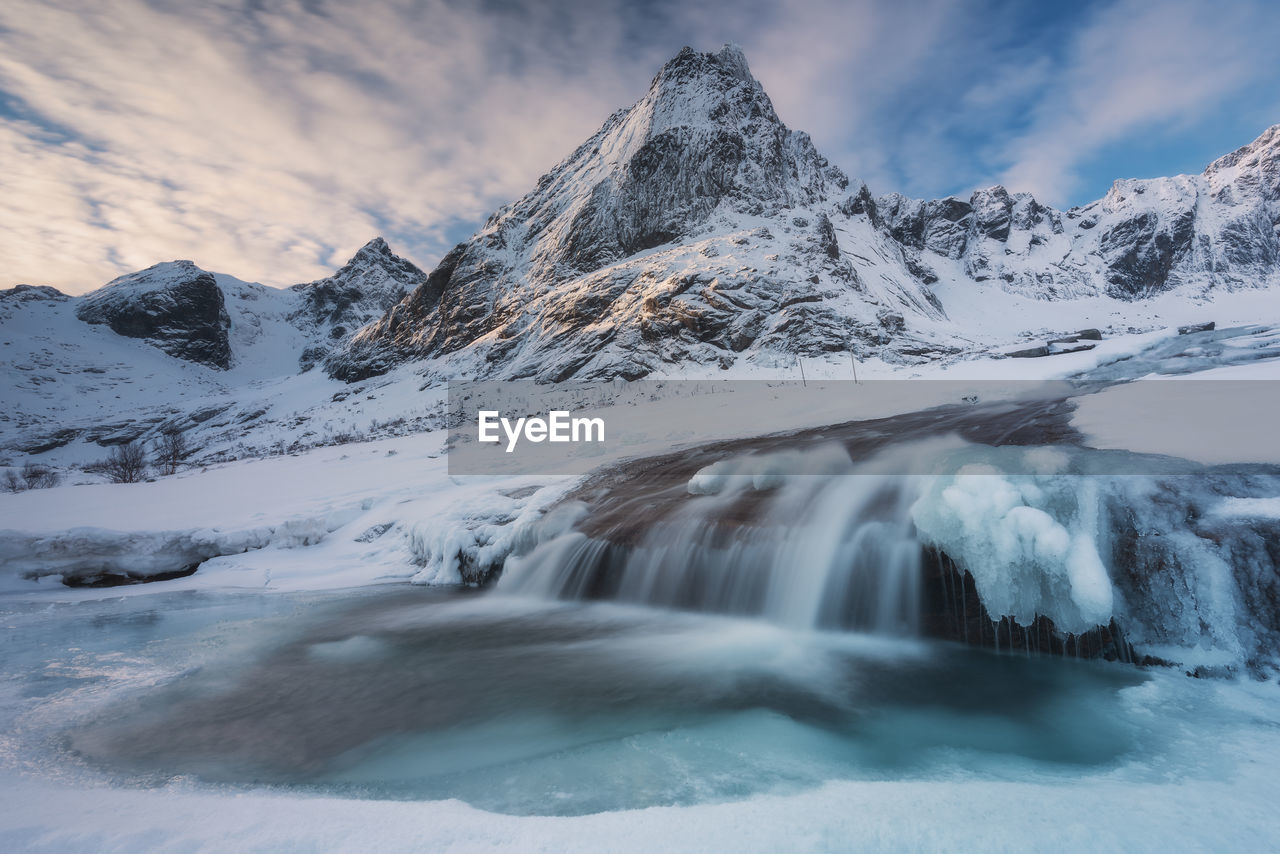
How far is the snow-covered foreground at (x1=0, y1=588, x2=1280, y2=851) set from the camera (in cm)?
261

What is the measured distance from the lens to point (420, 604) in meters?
8.09

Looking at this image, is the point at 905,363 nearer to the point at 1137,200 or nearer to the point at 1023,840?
the point at 1023,840

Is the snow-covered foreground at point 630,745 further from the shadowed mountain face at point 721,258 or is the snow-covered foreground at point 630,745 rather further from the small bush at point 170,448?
the small bush at point 170,448

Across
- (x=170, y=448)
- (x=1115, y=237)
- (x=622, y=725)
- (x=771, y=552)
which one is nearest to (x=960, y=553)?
(x=771, y=552)

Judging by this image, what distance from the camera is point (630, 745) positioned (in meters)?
3.78

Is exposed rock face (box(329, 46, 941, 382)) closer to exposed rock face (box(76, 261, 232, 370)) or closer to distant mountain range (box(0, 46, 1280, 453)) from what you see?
distant mountain range (box(0, 46, 1280, 453))

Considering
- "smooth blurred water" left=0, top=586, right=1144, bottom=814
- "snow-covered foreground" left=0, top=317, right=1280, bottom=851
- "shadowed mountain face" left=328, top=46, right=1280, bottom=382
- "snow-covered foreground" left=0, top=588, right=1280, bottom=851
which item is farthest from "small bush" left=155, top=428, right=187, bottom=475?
"snow-covered foreground" left=0, top=588, right=1280, bottom=851

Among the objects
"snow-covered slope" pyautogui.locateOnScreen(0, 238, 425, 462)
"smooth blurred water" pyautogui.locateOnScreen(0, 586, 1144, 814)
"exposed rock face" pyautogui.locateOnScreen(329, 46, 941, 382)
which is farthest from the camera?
"snow-covered slope" pyautogui.locateOnScreen(0, 238, 425, 462)

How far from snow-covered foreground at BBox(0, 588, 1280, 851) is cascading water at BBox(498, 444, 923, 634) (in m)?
0.37

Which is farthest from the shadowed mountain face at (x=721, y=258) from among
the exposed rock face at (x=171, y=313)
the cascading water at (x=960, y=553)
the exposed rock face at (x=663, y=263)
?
the exposed rock face at (x=171, y=313)

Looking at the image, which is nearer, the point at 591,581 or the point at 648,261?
the point at 591,581

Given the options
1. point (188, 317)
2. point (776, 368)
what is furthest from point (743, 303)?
point (188, 317)

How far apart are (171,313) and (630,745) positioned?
113 metres

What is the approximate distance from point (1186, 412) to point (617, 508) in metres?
7.43
